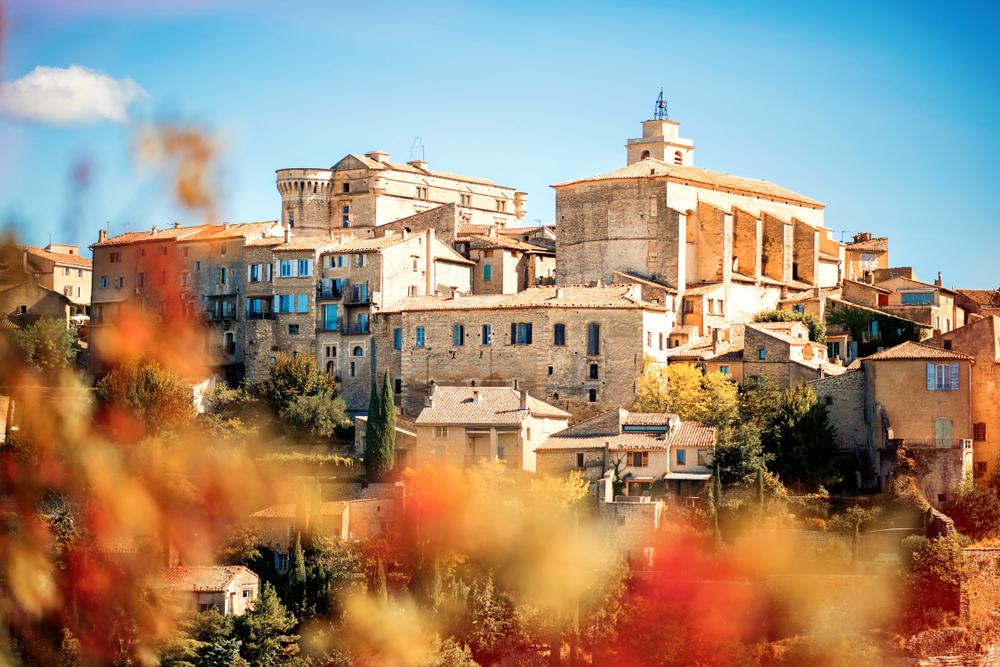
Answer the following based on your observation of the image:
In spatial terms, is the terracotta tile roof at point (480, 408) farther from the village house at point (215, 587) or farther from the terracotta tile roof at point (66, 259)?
the terracotta tile roof at point (66, 259)

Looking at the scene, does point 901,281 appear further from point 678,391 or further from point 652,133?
point 652,133

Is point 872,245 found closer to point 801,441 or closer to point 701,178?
point 701,178

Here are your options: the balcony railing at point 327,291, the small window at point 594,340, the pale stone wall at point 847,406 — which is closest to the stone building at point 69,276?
the balcony railing at point 327,291

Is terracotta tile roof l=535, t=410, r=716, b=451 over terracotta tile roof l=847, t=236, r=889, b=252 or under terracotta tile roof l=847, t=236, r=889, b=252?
under

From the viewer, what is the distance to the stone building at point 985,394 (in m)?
44.2

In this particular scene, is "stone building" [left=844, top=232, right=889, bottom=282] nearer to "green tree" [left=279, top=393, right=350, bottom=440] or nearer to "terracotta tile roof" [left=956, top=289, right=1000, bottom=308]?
"terracotta tile roof" [left=956, top=289, right=1000, bottom=308]

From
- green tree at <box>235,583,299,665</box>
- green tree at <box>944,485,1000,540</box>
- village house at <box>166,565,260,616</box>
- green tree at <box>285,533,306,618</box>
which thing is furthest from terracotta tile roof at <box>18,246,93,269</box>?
green tree at <box>944,485,1000,540</box>

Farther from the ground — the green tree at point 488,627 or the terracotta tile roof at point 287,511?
the terracotta tile roof at point 287,511

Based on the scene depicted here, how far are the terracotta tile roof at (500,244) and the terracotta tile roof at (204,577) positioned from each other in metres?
19.8

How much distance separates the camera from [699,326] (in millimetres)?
56562

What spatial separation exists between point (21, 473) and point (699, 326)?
24.5 m

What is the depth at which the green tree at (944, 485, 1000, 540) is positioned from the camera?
139 feet

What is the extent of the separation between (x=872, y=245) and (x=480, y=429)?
2753 cm

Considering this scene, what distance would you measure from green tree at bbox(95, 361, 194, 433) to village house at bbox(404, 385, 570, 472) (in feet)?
21.1
